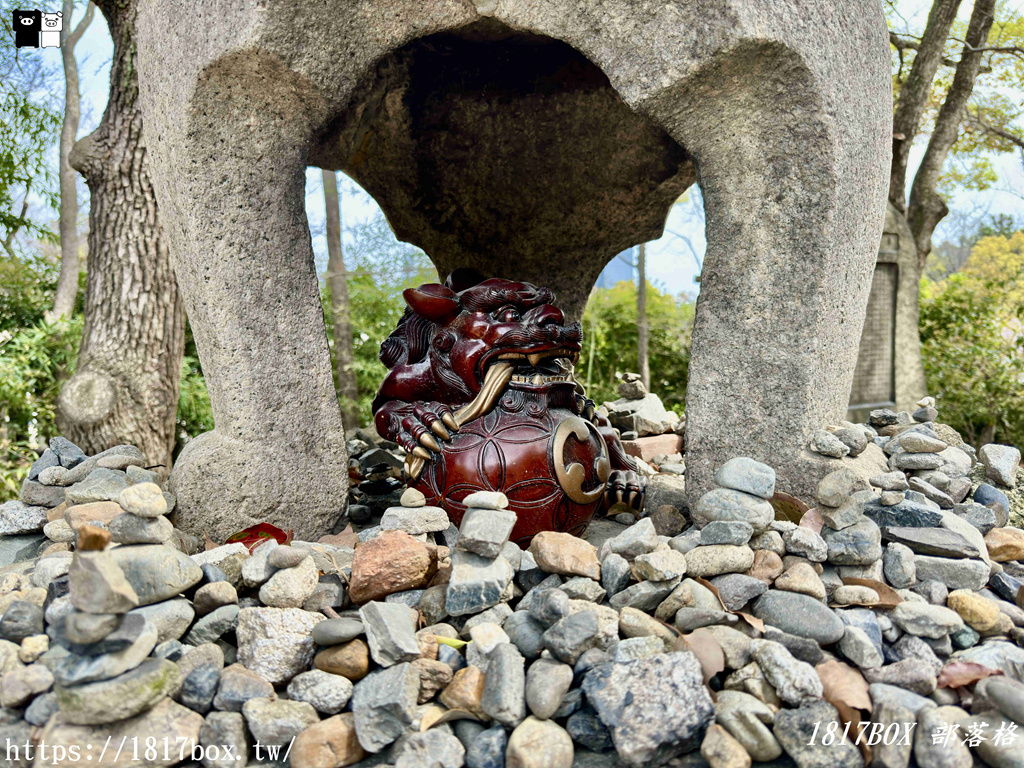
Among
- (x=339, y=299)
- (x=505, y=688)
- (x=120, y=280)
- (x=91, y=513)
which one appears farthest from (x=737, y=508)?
(x=339, y=299)

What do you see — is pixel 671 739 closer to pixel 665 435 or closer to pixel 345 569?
pixel 345 569

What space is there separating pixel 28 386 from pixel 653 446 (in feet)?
14.4

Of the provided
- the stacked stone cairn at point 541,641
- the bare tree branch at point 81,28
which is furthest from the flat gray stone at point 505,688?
the bare tree branch at point 81,28

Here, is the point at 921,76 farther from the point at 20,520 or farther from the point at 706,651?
the point at 20,520

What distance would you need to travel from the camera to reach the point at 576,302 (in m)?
3.15

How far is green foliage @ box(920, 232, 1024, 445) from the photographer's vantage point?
600cm

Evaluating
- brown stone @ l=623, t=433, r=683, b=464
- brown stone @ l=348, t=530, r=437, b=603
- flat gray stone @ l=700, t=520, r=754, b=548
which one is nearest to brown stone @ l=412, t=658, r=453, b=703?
brown stone @ l=348, t=530, r=437, b=603

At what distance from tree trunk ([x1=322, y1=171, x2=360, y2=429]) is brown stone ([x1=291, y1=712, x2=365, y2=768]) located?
4.74 meters

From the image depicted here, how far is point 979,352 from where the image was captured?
6.20m

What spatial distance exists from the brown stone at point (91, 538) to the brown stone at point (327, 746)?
0.46 m

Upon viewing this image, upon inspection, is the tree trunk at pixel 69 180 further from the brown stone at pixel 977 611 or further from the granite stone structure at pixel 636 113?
the brown stone at pixel 977 611

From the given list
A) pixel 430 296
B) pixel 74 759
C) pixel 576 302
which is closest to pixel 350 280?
pixel 576 302

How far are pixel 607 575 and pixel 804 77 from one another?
1.27 meters

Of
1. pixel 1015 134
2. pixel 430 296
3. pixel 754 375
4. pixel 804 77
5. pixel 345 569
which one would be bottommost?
pixel 345 569
